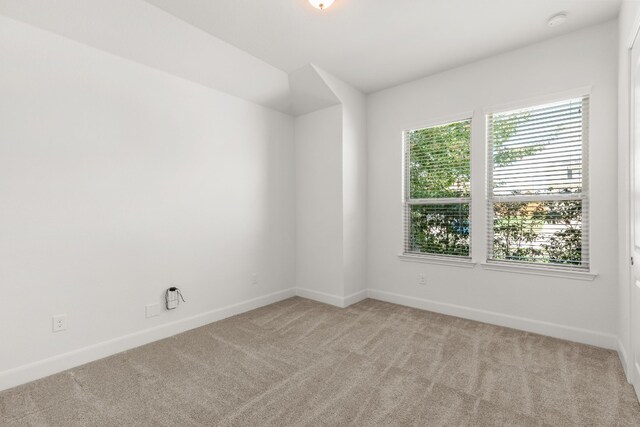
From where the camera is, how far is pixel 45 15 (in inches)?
86.4

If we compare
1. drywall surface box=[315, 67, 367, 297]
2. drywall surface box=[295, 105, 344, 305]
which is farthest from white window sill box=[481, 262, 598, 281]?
drywall surface box=[295, 105, 344, 305]

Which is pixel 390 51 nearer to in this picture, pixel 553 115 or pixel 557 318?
pixel 553 115

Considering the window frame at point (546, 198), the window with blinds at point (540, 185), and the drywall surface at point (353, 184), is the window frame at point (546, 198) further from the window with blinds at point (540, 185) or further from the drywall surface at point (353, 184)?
the drywall surface at point (353, 184)

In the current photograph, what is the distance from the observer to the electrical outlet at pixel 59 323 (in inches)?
91.6

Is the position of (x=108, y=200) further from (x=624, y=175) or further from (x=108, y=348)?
(x=624, y=175)

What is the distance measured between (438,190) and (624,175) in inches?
62.9

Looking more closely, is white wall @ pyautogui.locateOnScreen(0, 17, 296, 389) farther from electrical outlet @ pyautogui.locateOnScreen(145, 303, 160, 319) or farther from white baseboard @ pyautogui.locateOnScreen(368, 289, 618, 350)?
white baseboard @ pyautogui.locateOnScreen(368, 289, 618, 350)

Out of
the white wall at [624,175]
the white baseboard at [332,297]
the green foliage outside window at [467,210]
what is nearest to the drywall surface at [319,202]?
the white baseboard at [332,297]

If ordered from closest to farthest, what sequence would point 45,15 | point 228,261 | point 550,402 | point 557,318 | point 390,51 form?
point 550,402, point 45,15, point 557,318, point 390,51, point 228,261

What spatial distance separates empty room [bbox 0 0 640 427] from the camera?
2104 mm

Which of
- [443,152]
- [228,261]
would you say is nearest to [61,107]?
[228,261]

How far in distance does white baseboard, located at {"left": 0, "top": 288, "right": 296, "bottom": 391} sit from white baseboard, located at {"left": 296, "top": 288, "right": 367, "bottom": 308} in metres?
0.74

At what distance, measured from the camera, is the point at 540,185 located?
2984 millimetres

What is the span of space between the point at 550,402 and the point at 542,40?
9.81 ft
